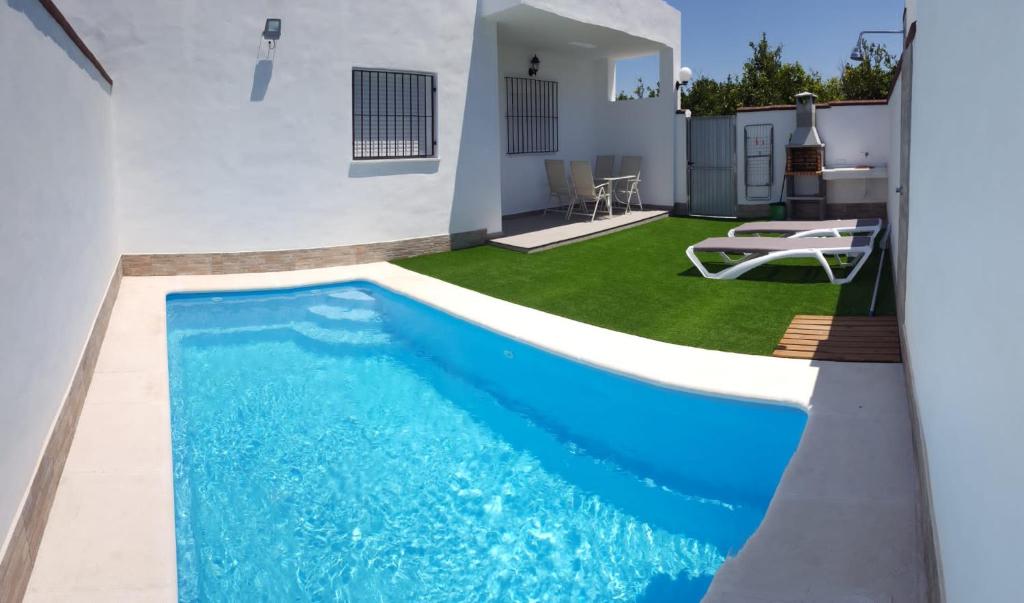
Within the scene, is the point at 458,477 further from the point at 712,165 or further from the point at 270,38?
the point at 712,165

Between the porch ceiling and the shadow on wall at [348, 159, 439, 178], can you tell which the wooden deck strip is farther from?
the porch ceiling

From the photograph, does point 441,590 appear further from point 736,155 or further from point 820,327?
point 736,155

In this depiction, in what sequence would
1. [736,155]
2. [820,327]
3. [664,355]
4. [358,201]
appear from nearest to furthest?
[664,355], [820,327], [358,201], [736,155]

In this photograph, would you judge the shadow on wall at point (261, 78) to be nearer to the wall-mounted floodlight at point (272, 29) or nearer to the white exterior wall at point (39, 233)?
the wall-mounted floodlight at point (272, 29)

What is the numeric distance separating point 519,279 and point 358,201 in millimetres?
2926

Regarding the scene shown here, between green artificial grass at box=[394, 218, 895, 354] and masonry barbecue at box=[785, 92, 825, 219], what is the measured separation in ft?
9.40

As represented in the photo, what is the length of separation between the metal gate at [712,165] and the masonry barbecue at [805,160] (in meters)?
1.40

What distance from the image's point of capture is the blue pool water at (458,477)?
3705 mm

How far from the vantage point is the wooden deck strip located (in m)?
5.72

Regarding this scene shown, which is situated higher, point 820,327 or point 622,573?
point 820,327

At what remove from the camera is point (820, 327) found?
21.6 ft

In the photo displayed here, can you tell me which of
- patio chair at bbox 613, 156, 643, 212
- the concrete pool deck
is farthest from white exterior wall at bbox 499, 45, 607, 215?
the concrete pool deck

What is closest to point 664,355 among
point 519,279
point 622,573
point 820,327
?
point 820,327

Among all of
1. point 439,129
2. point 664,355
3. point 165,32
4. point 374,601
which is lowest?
point 374,601
